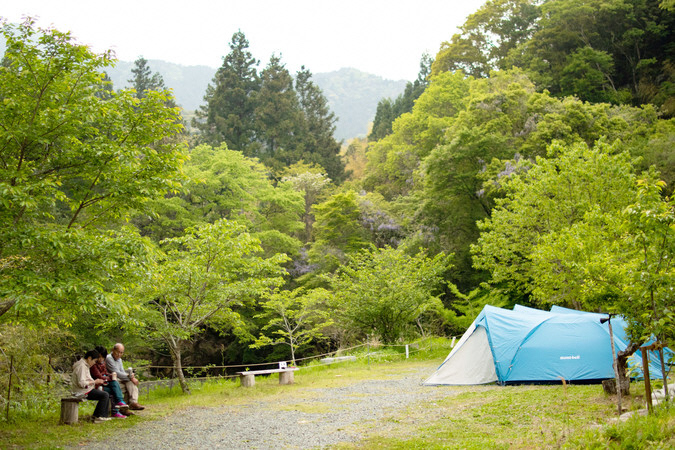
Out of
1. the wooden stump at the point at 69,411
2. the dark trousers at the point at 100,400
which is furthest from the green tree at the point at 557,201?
the wooden stump at the point at 69,411

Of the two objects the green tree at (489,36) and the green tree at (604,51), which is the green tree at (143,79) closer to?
the green tree at (489,36)


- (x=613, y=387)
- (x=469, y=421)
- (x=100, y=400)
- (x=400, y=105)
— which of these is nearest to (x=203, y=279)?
(x=100, y=400)

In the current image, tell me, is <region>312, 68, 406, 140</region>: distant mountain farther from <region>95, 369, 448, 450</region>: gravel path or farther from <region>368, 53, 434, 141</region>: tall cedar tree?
<region>95, 369, 448, 450</region>: gravel path

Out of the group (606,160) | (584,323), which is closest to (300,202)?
(606,160)

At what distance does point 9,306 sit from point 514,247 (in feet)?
47.1

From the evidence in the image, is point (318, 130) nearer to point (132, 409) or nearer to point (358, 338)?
point (358, 338)

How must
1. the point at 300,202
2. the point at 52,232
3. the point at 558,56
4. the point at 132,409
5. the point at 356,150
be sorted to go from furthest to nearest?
the point at 356,150, the point at 558,56, the point at 300,202, the point at 132,409, the point at 52,232

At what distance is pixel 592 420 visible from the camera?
6.00m

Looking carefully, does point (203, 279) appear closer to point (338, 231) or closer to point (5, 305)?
point (5, 305)

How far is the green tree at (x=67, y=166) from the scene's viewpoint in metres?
5.81

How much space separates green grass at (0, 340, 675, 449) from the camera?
4.68 meters

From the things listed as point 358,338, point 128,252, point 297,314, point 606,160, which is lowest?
point 358,338

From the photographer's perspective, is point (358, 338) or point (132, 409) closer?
point (132, 409)

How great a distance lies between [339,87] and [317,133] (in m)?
115
